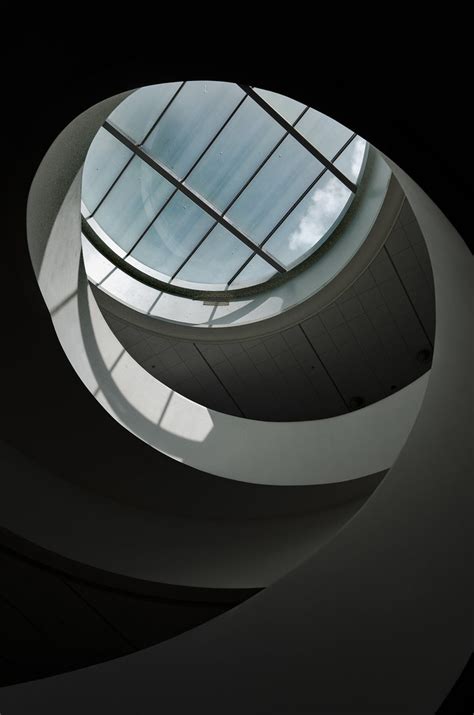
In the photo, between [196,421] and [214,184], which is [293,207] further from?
[196,421]

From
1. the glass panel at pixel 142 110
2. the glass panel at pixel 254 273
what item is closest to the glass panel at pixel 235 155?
the glass panel at pixel 142 110

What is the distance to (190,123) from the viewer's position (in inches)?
519

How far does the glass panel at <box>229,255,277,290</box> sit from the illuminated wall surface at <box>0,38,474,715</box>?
48 mm

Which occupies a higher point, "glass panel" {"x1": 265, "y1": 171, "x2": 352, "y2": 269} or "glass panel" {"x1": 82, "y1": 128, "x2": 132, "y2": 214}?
"glass panel" {"x1": 82, "y1": 128, "x2": 132, "y2": 214}

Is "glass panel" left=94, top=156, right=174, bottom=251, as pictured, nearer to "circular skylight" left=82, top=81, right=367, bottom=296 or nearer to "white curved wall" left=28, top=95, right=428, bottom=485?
"circular skylight" left=82, top=81, right=367, bottom=296

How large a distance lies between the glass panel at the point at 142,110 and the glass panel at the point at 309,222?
3.31 m

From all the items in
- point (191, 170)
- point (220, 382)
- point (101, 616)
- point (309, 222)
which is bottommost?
point (101, 616)

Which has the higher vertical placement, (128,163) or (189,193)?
(128,163)

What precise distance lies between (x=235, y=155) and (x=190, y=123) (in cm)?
106

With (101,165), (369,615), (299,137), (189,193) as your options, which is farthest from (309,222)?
(369,615)

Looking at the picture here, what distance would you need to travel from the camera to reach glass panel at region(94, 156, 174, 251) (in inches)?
536

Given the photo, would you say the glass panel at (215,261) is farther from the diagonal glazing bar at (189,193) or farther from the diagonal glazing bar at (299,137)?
the diagonal glazing bar at (299,137)

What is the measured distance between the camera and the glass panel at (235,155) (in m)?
12.9

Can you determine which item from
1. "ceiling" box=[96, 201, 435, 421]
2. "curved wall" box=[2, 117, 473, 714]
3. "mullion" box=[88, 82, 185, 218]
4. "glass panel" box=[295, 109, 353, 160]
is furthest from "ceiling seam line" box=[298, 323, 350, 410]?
"curved wall" box=[2, 117, 473, 714]
